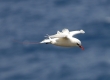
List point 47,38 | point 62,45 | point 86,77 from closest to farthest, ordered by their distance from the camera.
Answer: point 62,45, point 47,38, point 86,77

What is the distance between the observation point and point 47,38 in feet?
69.5

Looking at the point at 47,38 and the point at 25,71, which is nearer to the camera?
the point at 47,38

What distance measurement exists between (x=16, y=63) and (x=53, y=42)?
93.3 m

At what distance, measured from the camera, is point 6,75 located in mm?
107938

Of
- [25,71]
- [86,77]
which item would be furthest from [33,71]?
[86,77]

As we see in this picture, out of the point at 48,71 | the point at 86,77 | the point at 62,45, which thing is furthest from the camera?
the point at 48,71

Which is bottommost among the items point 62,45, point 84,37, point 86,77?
point 62,45

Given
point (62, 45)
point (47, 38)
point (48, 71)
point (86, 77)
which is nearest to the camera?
point (62, 45)

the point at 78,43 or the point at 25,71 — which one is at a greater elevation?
the point at 25,71

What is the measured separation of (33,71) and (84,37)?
13379 mm

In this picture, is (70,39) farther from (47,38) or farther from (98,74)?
(98,74)

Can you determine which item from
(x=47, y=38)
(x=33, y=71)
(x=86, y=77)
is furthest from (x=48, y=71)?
(x=47, y=38)

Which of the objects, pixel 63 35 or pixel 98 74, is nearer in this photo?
pixel 63 35

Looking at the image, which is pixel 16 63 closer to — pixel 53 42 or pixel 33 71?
pixel 33 71
